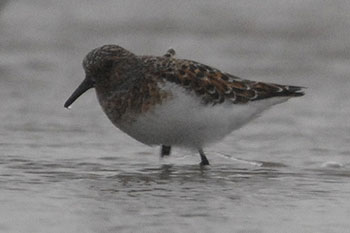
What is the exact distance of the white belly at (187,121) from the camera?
6590 millimetres

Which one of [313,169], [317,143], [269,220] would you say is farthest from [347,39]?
[269,220]

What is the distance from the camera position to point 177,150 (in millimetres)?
7355

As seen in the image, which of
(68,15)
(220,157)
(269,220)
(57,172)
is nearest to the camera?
(269,220)

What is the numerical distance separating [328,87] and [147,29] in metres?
3.32

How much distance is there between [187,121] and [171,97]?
0.21 m

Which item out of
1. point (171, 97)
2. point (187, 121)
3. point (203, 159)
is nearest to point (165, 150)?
point (203, 159)

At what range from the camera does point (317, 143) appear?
25.0 ft

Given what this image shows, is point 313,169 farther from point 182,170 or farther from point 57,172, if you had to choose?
point 57,172

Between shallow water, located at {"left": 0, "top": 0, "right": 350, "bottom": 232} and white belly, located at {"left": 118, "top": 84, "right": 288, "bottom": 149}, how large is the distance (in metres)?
0.20

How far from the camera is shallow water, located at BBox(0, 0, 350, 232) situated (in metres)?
4.94

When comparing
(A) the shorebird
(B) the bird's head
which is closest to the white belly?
(A) the shorebird

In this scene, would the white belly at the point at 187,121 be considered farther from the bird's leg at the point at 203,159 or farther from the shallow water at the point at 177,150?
the shallow water at the point at 177,150

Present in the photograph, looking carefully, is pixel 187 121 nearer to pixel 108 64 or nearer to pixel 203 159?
pixel 203 159

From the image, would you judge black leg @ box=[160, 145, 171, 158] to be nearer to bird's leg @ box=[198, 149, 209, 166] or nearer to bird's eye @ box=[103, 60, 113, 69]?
bird's leg @ box=[198, 149, 209, 166]
